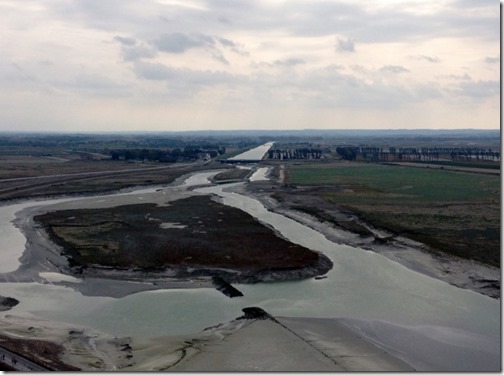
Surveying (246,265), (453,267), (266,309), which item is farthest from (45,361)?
(453,267)

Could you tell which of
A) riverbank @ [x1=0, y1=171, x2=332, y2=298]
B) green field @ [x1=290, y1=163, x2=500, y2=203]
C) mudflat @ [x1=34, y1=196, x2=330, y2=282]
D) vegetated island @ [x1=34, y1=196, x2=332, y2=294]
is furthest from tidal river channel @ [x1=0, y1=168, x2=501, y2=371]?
green field @ [x1=290, y1=163, x2=500, y2=203]

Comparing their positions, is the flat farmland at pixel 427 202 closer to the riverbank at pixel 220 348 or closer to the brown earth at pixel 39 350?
the riverbank at pixel 220 348

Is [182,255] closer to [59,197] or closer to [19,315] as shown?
[19,315]

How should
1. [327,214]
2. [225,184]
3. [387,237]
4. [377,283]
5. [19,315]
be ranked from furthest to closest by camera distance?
[225,184] < [327,214] < [387,237] < [377,283] < [19,315]

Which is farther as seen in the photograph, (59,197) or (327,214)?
(59,197)

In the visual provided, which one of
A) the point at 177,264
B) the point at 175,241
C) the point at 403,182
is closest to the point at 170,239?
the point at 175,241

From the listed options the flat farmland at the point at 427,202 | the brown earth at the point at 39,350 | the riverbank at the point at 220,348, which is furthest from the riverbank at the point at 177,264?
the flat farmland at the point at 427,202
